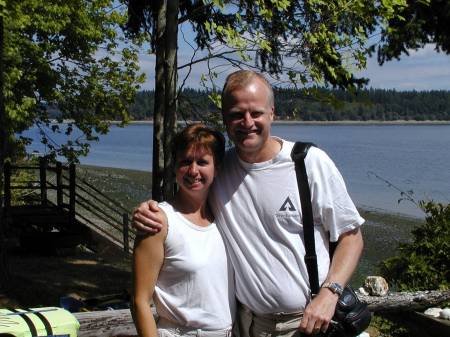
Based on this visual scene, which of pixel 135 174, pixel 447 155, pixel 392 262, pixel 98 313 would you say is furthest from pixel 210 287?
pixel 447 155

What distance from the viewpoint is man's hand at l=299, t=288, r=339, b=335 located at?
111 inches

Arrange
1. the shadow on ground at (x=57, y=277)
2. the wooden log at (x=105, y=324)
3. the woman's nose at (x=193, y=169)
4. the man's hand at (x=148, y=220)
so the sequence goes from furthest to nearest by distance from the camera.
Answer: the shadow on ground at (x=57, y=277), the wooden log at (x=105, y=324), the woman's nose at (x=193, y=169), the man's hand at (x=148, y=220)

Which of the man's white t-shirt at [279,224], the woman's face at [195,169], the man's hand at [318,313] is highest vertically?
the woman's face at [195,169]

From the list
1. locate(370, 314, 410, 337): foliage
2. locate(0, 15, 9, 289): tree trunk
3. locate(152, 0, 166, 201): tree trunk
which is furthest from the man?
locate(0, 15, 9, 289): tree trunk

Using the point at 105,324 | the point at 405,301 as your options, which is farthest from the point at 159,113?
the point at 405,301

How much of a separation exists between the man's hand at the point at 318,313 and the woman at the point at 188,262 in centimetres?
36

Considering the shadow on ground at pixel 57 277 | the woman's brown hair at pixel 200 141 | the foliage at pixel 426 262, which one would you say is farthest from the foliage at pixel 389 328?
the woman's brown hair at pixel 200 141

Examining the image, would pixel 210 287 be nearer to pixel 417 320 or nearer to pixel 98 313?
pixel 98 313

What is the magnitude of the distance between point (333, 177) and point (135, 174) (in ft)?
134

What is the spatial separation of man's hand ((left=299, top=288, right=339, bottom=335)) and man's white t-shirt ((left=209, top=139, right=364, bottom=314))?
0.29 feet

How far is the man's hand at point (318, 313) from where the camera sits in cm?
282

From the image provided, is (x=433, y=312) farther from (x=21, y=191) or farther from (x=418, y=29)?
(x=21, y=191)

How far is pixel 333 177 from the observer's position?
2898mm

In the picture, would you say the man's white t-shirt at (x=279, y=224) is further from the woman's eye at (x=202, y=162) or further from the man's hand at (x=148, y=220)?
the man's hand at (x=148, y=220)
